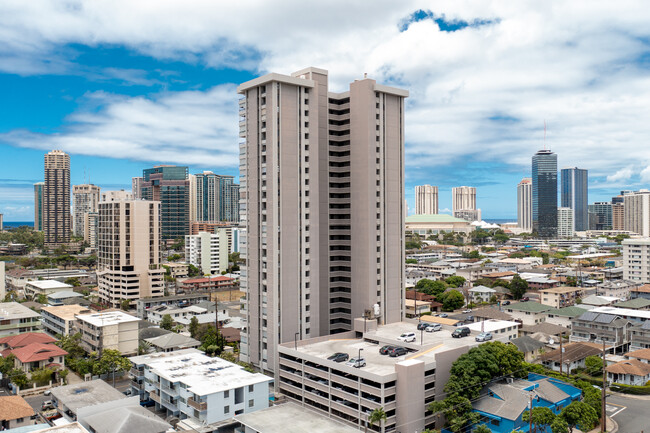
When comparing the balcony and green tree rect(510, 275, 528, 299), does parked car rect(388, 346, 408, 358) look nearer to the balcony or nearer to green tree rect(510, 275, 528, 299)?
the balcony

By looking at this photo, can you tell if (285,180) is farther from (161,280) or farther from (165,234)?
(165,234)

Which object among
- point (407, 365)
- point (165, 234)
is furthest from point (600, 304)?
point (165, 234)

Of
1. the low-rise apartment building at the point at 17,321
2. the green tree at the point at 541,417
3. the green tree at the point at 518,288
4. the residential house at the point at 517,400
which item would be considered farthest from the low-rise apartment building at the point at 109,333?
the green tree at the point at 518,288

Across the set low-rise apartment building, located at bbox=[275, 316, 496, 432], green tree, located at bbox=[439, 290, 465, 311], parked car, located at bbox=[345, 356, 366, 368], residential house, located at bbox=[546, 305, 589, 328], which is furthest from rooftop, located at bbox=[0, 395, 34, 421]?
green tree, located at bbox=[439, 290, 465, 311]

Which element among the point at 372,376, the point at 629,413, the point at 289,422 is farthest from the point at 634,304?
the point at 289,422

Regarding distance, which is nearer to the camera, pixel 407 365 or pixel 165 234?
pixel 407 365

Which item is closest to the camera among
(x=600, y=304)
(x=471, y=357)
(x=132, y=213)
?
(x=471, y=357)
